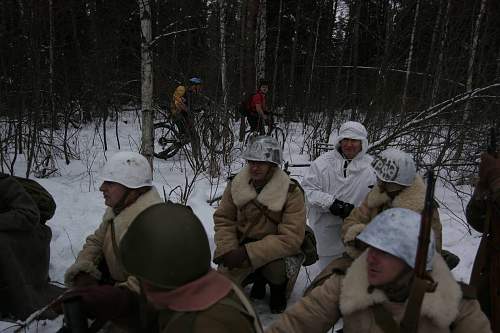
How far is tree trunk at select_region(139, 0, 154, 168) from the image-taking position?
513 centimetres

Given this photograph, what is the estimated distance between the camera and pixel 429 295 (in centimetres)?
158

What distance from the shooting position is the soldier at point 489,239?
2270 millimetres

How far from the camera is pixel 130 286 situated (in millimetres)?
1659

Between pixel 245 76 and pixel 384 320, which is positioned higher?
pixel 245 76

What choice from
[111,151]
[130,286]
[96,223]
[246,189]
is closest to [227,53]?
[111,151]

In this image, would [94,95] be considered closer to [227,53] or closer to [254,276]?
[227,53]

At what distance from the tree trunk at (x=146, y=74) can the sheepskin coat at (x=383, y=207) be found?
3528mm

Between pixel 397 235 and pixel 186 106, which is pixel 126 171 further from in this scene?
pixel 186 106

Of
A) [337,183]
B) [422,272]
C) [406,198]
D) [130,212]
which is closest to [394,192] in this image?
[406,198]

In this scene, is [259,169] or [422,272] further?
[259,169]

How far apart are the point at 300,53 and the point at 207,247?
18.0 meters

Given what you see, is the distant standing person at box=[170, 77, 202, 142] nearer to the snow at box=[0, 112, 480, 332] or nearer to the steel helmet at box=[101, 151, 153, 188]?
the snow at box=[0, 112, 480, 332]

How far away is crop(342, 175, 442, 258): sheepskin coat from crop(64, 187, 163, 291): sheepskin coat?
128 centimetres

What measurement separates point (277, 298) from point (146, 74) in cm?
360
